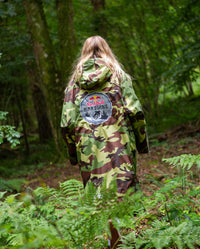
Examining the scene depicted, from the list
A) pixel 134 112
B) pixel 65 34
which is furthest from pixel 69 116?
pixel 65 34

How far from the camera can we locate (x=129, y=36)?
10695mm

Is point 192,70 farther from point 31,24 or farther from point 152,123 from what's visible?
point 31,24

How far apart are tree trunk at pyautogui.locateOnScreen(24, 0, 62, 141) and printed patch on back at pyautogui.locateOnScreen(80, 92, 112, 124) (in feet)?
17.5

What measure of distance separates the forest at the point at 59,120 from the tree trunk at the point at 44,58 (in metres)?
0.03

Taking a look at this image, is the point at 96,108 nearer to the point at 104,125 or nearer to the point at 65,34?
the point at 104,125

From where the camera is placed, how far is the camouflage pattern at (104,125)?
2408 millimetres

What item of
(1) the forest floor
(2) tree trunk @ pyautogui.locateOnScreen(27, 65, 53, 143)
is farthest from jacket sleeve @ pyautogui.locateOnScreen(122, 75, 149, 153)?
(2) tree trunk @ pyautogui.locateOnScreen(27, 65, 53, 143)

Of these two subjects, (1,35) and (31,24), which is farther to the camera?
(1,35)

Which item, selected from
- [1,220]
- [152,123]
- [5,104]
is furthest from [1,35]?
[1,220]

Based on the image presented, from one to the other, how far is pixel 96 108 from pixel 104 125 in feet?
0.63

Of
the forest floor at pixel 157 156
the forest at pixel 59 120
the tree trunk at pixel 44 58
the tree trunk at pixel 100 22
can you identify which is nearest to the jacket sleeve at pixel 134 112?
the forest at pixel 59 120

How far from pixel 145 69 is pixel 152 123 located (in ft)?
7.82

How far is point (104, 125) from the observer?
8.14ft

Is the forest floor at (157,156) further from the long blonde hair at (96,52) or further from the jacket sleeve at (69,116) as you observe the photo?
the long blonde hair at (96,52)
